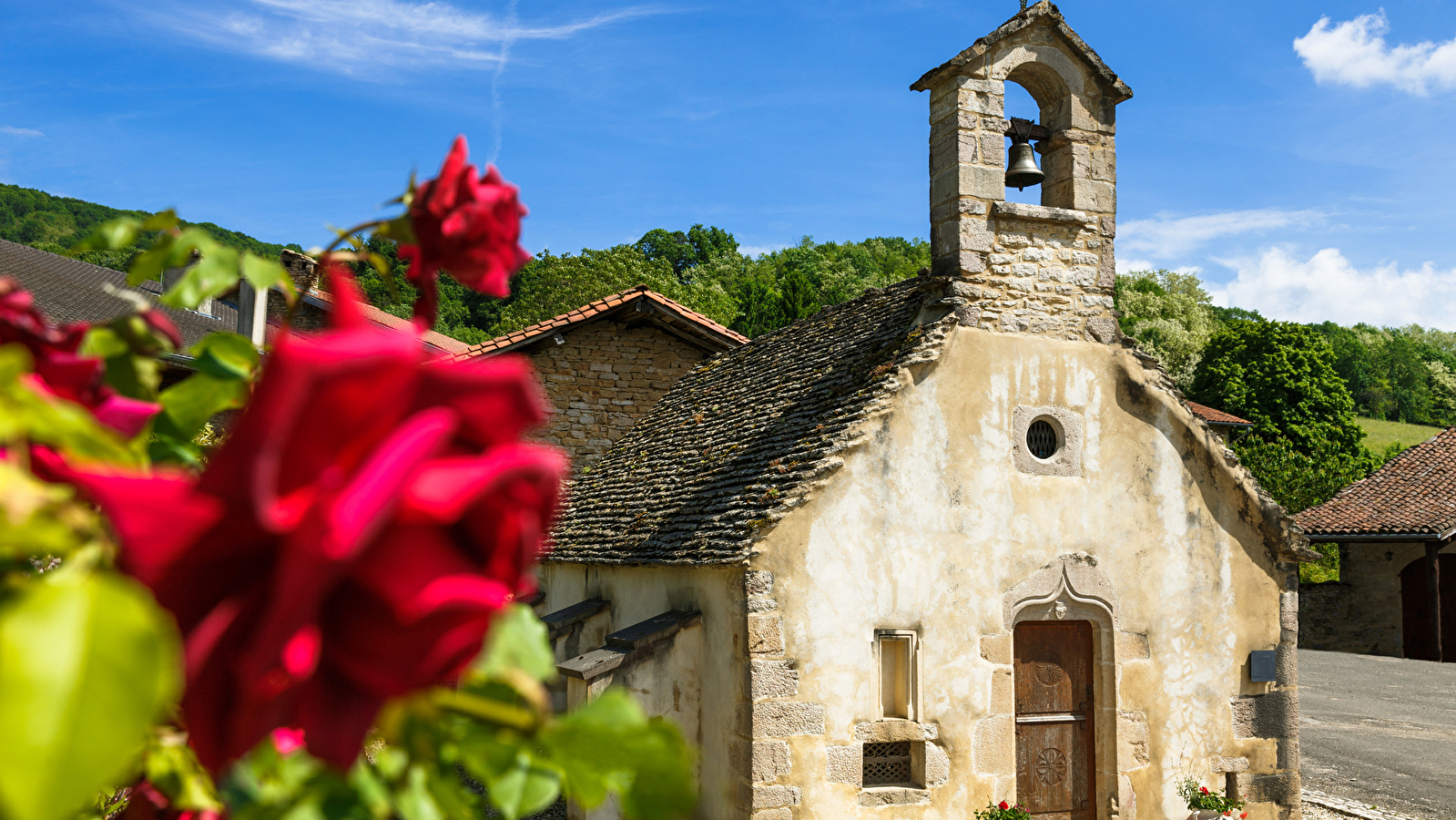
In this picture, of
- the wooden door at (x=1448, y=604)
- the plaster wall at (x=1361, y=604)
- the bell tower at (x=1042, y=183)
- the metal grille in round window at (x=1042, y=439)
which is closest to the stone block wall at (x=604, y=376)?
the metal grille in round window at (x=1042, y=439)

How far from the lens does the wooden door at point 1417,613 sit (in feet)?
72.5

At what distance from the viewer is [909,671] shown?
27.3ft

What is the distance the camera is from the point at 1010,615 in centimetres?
878

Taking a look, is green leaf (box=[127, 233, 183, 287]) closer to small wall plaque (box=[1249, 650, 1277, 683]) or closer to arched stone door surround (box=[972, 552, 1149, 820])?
arched stone door surround (box=[972, 552, 1149, 820])

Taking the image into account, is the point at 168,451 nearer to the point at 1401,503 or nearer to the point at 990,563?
the point at 990,563

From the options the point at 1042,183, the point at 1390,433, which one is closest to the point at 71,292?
the point at 1042,183

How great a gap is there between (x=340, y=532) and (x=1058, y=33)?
10130 millimetres

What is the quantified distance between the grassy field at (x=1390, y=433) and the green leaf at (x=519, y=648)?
6120 centimetres

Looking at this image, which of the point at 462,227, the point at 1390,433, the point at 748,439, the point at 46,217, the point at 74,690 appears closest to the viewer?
the point at 74,690

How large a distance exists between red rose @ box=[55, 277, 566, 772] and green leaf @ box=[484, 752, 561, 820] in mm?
339

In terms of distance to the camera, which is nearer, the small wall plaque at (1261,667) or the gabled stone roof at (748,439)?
the gabled stone roof at (748,439)

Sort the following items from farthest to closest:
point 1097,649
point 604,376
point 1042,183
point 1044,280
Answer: point 604,376 < point 1042,183 < point 1044,280 < point 1097,649

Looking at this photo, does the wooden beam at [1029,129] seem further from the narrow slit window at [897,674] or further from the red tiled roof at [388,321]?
the red tiled roof at [388,321]

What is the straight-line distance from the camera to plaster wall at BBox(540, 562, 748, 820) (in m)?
7.95
